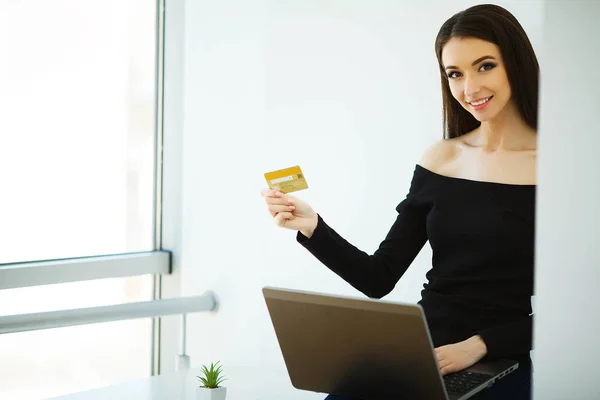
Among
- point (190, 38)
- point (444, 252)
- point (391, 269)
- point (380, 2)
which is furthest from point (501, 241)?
point (190, 38)

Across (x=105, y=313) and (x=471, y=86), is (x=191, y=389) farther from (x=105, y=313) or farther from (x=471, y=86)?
(x=105, y=313)

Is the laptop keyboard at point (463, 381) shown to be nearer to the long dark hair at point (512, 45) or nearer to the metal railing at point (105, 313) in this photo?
the long dark hair at point (512, 45)

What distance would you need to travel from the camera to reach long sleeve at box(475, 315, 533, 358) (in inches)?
79.7

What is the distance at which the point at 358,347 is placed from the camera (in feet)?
4.97

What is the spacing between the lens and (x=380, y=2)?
3.00m

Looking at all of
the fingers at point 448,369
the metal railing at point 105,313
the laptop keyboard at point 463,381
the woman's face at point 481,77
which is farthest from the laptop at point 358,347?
the metal railing at point 105,313

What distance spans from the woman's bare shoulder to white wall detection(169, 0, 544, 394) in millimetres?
356

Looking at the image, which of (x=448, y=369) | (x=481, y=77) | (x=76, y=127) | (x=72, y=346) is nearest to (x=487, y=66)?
(x=481, y=77)

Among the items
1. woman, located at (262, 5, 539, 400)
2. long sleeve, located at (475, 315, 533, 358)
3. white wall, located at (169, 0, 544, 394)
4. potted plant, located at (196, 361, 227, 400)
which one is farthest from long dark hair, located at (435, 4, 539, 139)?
potted plant, located at (196, 361, 227, 400)

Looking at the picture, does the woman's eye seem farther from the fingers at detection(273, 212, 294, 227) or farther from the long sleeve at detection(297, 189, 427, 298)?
the fingers at detection(273, 212, 294, 227)

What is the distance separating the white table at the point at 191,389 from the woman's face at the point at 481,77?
905 millimetres

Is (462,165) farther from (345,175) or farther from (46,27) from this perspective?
(46,27)

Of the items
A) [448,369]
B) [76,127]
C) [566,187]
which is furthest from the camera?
[76,127]

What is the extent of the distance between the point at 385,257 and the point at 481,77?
23.1 inches
